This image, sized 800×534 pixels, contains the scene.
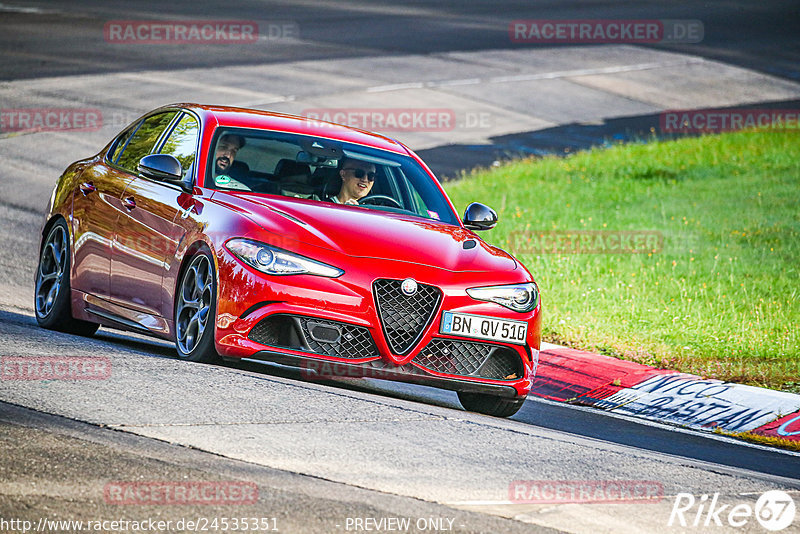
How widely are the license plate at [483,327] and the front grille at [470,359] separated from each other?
70 millimetres

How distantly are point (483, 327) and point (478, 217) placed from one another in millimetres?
1457

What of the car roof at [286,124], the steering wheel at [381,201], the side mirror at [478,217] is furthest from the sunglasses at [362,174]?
the side mirror at [478,217]

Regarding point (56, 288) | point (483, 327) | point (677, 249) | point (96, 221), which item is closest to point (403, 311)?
point (483, 327)

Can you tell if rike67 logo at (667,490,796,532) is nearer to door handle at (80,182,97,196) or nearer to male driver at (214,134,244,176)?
male driver at (214,134,244,176)

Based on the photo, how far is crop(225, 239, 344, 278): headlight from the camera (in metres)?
7.59

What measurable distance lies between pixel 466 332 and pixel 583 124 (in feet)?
63.7

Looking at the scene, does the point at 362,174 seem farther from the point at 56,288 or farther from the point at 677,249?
the point at 677,249

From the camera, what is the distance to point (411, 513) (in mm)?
5434

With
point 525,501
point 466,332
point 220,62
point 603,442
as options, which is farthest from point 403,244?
point 220,62

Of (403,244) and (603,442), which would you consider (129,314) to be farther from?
(603,442)

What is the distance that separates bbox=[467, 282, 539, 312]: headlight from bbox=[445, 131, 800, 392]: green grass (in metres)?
2.81

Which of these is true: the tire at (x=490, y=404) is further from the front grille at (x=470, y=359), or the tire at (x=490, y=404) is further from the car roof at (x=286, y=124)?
the car roof at (x=286, y=124)

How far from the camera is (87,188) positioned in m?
9.66

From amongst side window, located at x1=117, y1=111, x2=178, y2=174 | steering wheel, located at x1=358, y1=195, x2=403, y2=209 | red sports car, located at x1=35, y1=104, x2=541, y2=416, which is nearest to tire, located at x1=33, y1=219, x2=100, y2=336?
red sports car, located at x1=35, y1=104, x2=541, y2=416
